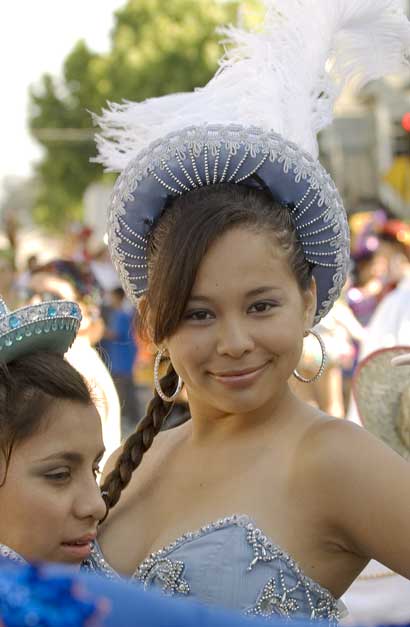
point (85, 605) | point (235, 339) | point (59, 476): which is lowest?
point (85, 605)

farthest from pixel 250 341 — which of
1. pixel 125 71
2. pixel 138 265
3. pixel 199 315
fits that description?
pixel 125 71

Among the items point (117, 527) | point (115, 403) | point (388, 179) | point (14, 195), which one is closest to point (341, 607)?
point (117, 527)

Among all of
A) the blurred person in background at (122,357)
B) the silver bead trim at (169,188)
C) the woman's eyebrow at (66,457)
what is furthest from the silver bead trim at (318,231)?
the blurred person in background at (122,357)

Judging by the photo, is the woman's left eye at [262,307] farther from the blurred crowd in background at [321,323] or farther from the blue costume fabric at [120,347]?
the blue costume fabric at [120,347]

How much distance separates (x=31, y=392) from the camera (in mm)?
1864

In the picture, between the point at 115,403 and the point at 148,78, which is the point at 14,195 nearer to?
the point at 148,78

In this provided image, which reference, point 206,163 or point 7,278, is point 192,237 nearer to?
point 206,163

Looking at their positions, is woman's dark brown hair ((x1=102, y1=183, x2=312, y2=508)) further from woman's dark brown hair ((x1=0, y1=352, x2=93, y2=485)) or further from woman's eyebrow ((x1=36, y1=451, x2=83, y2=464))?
woman's eyebrow ((x1=36, y1=451, x2=83, y2=464))

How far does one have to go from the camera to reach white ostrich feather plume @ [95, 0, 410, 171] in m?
2.45

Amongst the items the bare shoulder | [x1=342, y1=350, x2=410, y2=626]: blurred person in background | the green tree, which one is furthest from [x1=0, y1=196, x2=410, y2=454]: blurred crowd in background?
the green tree

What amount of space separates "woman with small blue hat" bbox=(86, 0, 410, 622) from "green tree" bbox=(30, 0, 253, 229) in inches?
1012

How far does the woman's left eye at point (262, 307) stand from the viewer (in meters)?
2.01

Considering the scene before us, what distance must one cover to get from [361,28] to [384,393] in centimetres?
107

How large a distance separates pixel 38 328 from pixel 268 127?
2.66ft
